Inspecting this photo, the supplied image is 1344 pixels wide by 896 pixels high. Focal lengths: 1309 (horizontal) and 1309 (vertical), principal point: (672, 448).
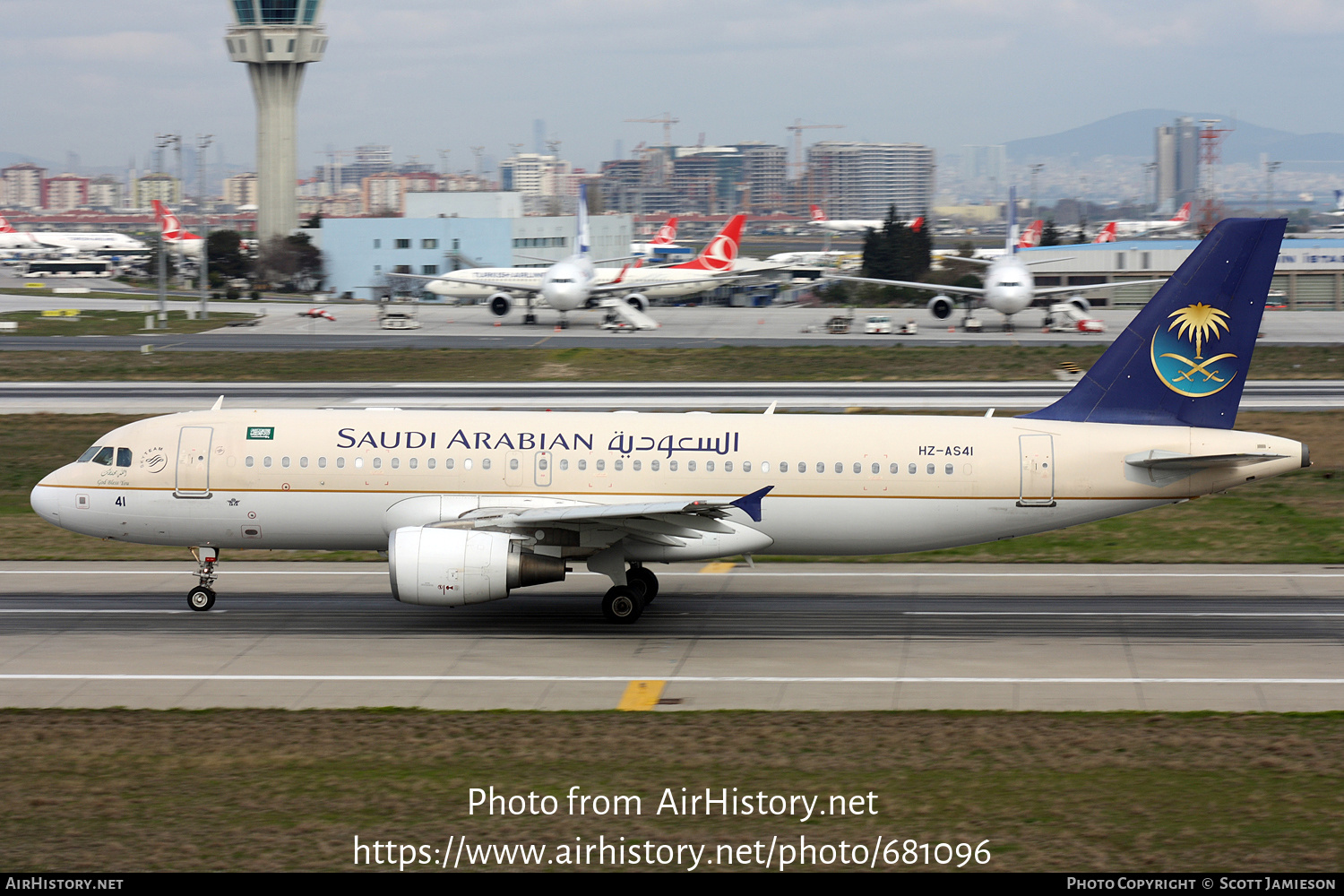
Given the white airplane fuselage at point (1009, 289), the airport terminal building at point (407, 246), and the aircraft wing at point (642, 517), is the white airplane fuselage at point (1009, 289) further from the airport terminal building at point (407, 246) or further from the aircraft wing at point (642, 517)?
the aircraft wing at point (642, 517)

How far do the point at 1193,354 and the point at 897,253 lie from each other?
406 feet

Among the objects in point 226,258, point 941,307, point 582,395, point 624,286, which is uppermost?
point 226,258

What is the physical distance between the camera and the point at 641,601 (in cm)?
2817

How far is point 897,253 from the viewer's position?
490 feet

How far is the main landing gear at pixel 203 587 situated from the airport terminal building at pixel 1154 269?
328 ft

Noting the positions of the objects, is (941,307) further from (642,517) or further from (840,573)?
(642,517)

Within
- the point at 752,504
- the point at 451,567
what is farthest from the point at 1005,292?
the point at 451,567

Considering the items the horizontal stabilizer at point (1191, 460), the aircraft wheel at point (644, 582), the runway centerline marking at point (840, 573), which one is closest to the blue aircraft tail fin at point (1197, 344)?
the horizontal stabilizer at point (1191, 460)

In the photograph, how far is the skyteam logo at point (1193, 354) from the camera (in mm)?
28047

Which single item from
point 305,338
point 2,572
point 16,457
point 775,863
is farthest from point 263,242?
point 775,863

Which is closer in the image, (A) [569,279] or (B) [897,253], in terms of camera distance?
(A) [569,279]

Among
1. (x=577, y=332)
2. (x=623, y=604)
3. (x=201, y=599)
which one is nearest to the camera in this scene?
(x=623, y=604)

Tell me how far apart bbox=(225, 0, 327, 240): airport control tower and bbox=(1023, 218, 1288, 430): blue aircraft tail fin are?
150 m

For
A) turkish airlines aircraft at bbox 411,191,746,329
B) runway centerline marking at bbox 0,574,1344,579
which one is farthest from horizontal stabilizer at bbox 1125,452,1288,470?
turkish airlines aircraft at bbox 411,191,746,329
